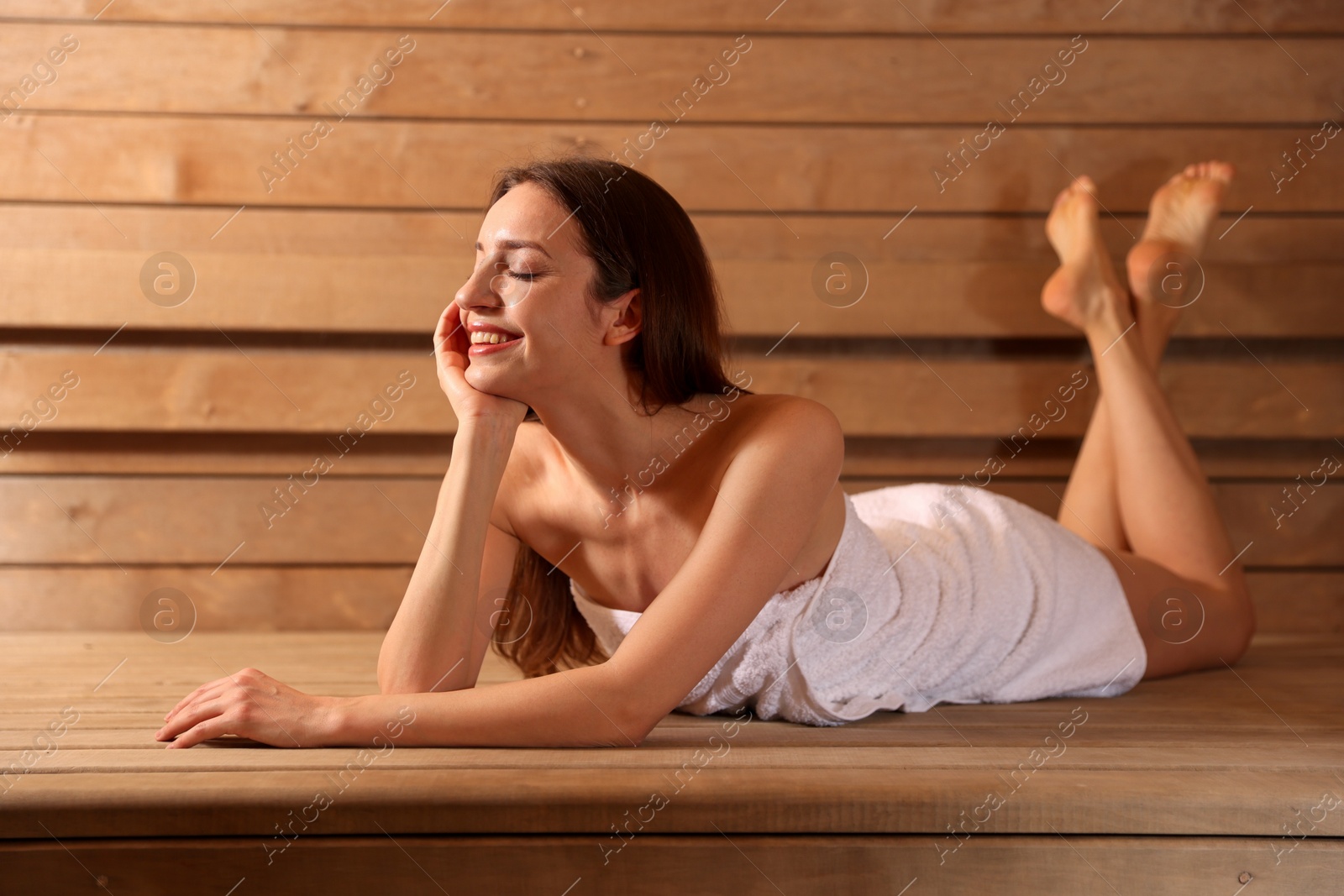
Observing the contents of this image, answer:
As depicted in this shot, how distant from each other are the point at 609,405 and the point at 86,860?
81 cm

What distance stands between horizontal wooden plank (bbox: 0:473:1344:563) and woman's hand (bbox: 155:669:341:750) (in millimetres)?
994

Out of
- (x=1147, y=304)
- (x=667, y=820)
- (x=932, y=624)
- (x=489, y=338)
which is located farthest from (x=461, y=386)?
(x=1147, y=304)

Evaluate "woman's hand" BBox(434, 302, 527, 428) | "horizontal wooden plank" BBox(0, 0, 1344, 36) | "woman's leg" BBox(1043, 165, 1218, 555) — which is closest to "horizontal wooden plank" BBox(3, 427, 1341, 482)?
"woman's leg" BBox(1043, 165, 1218, 555)

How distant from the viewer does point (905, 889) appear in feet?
3.81

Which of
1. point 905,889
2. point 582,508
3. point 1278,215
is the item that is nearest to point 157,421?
point 582,508

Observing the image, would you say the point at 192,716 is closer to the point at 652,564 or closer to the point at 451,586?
the point at 451,586

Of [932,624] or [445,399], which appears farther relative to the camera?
[445,399]

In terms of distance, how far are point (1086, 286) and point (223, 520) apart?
1.84 metres

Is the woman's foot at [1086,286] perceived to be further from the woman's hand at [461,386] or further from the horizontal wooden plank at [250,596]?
the woman's hand at [461,386]

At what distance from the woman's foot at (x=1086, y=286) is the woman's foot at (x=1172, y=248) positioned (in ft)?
0.15

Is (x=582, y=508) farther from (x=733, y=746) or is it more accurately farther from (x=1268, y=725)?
(x=1268, y=725)

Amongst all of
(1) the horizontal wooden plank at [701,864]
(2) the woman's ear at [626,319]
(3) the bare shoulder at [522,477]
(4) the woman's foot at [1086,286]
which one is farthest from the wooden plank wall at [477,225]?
(1) the horizontal wooden plank at [701,864]

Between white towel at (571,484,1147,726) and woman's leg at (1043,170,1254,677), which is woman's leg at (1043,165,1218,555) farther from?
white towel at (571,484,1147,726)

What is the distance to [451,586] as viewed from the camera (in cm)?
141
